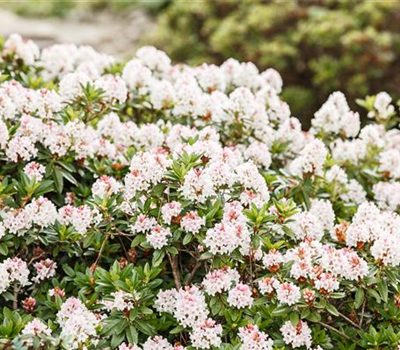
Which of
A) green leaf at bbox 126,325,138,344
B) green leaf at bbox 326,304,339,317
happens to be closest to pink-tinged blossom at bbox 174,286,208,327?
green leaf at bbox 126,325,138,344

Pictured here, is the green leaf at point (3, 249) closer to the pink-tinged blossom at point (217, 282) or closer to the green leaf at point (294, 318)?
the pink-tinged blossom at point (217, 282)

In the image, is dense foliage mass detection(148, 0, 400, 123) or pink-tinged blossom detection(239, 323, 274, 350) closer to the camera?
pink-tinged blossom detection(239, 323, 274, 350)

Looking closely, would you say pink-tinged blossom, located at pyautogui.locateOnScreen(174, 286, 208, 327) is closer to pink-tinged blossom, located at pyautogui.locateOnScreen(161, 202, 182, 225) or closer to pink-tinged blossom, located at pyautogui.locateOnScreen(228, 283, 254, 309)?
pink-tinged blossom, located at pyautogui.locateOnScreen(228, 283, 254, 309)

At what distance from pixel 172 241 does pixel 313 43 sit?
5.70 metres

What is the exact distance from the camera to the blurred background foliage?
7.58m

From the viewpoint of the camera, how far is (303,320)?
2.63 meters

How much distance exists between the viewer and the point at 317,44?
7.88m

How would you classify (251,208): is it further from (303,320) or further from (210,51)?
(210,51)

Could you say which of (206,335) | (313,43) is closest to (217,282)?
(206,335)

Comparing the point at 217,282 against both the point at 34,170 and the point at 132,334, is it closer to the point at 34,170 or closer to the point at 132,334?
the point at 132,334

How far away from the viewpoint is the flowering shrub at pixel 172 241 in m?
2.51

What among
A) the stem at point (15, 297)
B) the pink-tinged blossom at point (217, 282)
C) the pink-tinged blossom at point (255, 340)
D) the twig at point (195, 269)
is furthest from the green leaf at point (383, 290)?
the stem at point (15, 297)

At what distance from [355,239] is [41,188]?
4.32ft

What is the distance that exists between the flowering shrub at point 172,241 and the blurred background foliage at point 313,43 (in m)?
4.36
